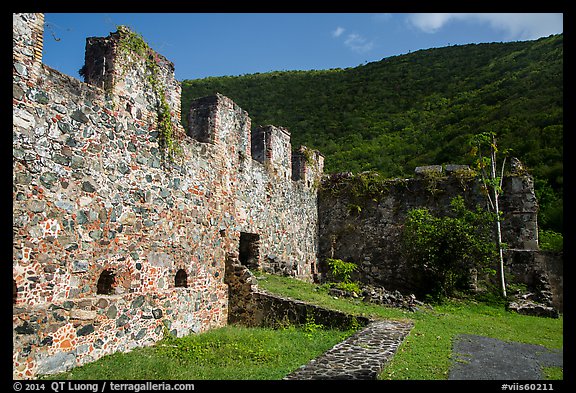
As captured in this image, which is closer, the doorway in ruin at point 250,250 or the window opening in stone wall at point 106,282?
the window opening in stone wall at point 106,282

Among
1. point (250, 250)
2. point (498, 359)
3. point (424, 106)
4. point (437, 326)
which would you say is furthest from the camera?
point (424, 106)

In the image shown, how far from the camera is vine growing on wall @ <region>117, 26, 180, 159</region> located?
27.4 feet

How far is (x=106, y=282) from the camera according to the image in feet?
24.4

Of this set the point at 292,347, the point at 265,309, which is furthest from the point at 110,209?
the point at 265,309

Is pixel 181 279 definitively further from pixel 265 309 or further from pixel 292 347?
pixel 292 347

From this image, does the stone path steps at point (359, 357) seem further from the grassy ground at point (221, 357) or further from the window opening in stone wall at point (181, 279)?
the window opening in stone wall at point (181, 279)

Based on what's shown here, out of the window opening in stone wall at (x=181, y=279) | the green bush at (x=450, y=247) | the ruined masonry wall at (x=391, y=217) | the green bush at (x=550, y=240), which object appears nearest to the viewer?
the window opening in stone wall at (x=181, y=279)

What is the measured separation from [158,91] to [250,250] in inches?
218

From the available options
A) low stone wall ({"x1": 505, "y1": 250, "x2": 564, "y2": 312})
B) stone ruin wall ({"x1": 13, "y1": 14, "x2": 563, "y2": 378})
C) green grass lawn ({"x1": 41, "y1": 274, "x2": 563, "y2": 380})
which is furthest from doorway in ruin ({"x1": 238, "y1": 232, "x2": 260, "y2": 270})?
low stone wall ({"x1": 505, "y1": 250, "x2": 564, "y2": 312})

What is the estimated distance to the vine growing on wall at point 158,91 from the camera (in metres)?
8.35

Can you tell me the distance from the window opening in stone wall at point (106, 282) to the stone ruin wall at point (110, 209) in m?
0.02

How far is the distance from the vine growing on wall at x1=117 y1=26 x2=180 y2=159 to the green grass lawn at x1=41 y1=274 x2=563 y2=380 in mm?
3640

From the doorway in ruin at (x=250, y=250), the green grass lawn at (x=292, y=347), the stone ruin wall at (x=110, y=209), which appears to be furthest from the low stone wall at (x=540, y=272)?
the stone ruin wall at (x=110, y=209)

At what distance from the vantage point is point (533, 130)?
26.0 meters
